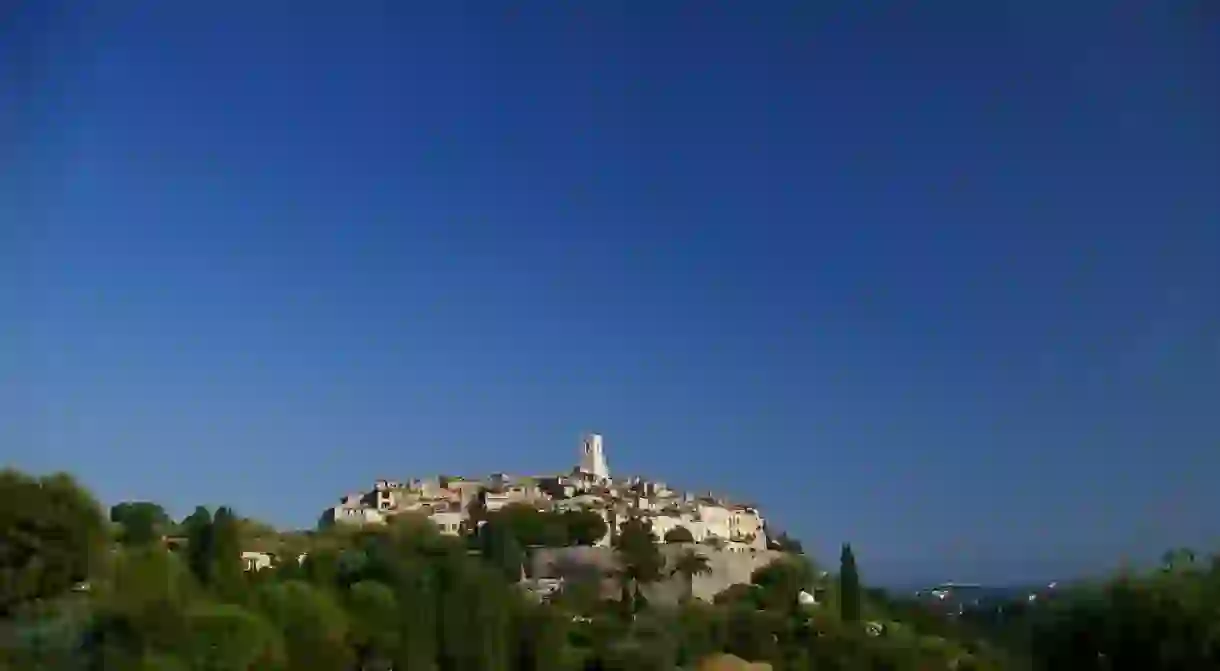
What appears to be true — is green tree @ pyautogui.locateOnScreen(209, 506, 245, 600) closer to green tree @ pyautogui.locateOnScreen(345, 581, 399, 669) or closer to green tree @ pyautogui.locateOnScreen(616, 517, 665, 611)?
green tree @ pyautogui.locateOnScreen(345, 581, 399, 669)

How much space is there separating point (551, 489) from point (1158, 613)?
152 feet

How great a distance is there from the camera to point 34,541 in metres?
21.6

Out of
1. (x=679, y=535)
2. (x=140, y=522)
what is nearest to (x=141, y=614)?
(x=140, y=522)

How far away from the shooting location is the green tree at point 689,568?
38.1 m

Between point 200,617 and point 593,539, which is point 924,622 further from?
point 200,617

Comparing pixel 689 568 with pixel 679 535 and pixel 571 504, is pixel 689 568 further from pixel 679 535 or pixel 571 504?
pixel 571 504

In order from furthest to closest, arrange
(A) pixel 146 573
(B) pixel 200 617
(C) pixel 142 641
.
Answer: (A) pixel 146 573 → (B) pixel 200 617 → (C) pixel 142 641

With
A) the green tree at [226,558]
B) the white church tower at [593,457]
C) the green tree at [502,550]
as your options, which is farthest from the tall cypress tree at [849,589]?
the white church tower at [593,457]

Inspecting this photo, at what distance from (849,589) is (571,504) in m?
20.3

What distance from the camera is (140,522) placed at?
1374 inches

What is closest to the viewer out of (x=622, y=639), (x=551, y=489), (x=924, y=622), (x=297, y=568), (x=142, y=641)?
(x=142, y=641)

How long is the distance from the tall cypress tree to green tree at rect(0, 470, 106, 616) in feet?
63.5

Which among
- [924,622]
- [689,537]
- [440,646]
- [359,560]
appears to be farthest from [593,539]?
[440,646]

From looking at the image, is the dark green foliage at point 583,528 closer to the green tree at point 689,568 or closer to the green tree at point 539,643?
the green tree at point 689,568
